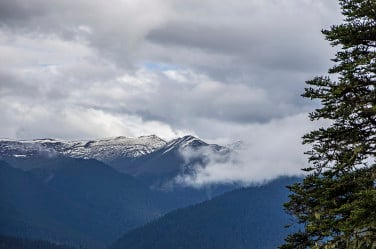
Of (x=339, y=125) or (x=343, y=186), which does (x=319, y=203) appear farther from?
(x=339, y=125)

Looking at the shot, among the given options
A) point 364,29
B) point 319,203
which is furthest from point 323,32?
point 319,203

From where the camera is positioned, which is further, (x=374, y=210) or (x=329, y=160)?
(x=329, y=160)

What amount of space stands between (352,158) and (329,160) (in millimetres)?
1295

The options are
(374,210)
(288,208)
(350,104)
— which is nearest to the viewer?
(374,210)

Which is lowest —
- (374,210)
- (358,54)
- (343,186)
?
(374,210)

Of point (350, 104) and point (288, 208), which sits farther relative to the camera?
point (288, 208)

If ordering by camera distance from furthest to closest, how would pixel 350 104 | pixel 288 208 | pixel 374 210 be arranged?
pixel 288 208 < pixel 350 104 < pixel 374 210

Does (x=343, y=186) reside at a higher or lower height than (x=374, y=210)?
higher

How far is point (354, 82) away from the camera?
2636cm

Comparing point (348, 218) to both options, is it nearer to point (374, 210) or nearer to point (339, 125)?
point (374, 210)

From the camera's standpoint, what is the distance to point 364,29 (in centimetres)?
2659

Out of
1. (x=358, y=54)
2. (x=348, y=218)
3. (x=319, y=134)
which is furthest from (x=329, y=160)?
(x=358, y=54)

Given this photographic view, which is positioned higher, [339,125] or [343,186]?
[339,125]

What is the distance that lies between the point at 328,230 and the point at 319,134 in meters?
4.12
